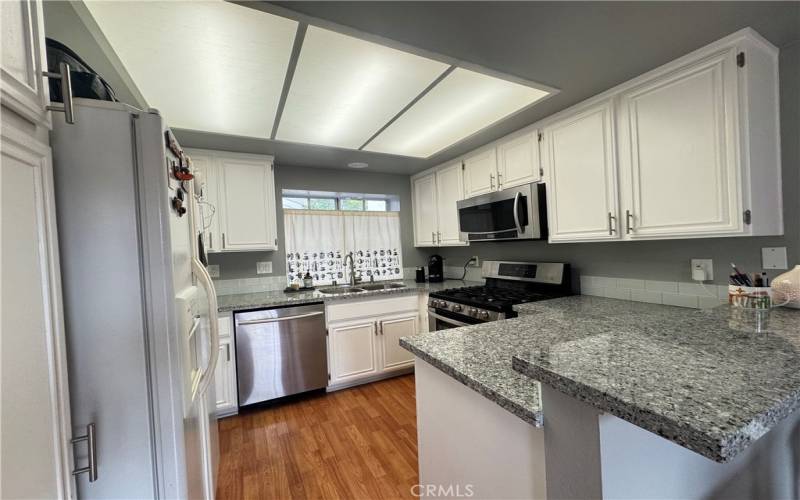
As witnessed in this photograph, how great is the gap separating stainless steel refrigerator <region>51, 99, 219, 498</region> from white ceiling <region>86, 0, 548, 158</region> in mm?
624

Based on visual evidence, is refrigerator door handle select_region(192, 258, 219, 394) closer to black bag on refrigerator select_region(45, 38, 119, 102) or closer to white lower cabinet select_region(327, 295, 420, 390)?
black bag on refrigerator select_region(45, 38, 119, 102)

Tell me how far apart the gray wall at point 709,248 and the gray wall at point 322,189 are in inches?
55.4

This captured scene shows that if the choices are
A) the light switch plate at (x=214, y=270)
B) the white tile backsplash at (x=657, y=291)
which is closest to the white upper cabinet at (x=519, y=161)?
the white tile backsplash at (x=657, y=291)

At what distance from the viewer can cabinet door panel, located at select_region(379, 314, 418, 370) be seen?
2916mm

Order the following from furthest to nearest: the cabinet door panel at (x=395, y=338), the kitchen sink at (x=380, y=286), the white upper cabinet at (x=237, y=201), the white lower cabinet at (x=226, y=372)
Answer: the kitchen sink at (x=380, y=286) < the cabinet door panel at (x=395, y=338) < the white upper cabinet at (x=237, y=201) < the white lower cabinet at (x=226, y=372)

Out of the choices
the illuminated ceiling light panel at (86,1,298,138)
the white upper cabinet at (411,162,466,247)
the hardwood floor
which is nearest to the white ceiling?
the illuminated ceiling light panel at (86,1,298,138)

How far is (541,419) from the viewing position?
0.70 metres

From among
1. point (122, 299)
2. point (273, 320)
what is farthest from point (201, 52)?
point (273, 320)

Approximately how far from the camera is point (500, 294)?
95.2 inches

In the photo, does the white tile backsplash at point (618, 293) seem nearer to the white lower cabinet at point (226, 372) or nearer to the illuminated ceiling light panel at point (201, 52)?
the illuminated ceiling light panel at point (201, 52)

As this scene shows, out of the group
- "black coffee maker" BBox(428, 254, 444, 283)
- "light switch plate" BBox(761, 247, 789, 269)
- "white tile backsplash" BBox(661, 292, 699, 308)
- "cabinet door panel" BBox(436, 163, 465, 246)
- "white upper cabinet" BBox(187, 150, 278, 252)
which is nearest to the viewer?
"light switch plate" BBox(761, 247, 789, 269)

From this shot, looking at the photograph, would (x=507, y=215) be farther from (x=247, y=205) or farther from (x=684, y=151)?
(x=247, y=205)

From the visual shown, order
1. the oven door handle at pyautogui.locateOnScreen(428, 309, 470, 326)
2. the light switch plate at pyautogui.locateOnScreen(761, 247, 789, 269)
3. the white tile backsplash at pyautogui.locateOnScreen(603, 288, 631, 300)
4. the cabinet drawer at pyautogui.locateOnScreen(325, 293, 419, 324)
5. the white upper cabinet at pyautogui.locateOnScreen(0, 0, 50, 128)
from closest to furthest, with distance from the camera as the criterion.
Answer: the white upper cabinet at pyautogui.locateOnScreen(0, 0, 50, 128) < the light switch plate at pyautogui.locateOnScreen(761, 247, 789, 269) < the white tile backsplash at pyautogui.locateOnScreen(603, 288, 631, 300) < the oven door handle at pyautogui.locateOnScreen(428, 309, 470, 326) < the cabinet drawer at pyautogui.locateOnScreen(325, 293, 419, 324)

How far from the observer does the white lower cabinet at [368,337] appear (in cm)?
272
